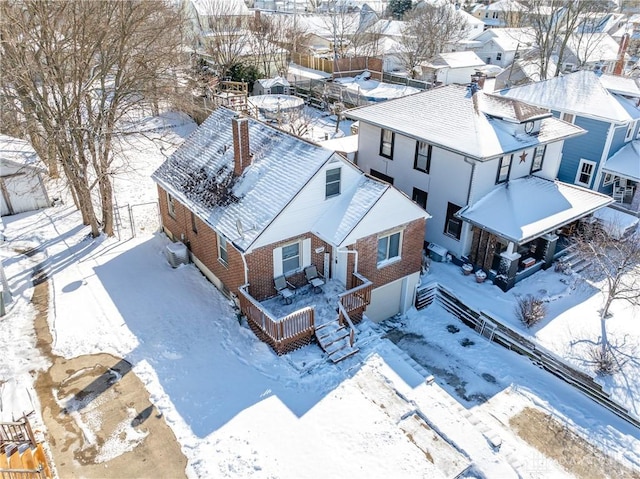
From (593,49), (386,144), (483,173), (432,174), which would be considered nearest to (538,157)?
(483,173)

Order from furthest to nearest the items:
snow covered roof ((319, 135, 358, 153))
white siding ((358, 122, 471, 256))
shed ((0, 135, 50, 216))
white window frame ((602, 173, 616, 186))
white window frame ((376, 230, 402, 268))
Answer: white window frame ((602, 173, 616, 186)) → snow covered roof ((319, 135, 358, 153)) → shed ((0, 135, 50, 216)) → white siding ((358, 122, 471, 256)) → white window frame ((376, 230, 402, 268))

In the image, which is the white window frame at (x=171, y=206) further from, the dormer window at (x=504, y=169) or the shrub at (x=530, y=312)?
the shrub at (x=530, y=312)

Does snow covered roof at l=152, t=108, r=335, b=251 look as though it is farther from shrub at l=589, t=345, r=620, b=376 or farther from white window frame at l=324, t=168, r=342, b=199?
shrub at l=589, t=345, r=620, b=376

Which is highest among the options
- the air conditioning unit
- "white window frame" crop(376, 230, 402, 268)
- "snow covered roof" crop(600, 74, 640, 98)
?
"snow covered roof" crop(600, 74, 640, 98)

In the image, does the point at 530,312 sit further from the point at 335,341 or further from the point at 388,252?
the point at 335,341

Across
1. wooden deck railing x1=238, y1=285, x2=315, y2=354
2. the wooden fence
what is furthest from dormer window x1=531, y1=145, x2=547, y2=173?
wooden deck railing x1=238, y1=285, x2=315, y2=354

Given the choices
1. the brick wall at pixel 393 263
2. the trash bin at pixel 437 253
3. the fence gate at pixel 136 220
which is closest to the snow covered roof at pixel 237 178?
the brick wall at pixel 393 263

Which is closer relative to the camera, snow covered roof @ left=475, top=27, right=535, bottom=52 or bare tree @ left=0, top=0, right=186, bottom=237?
bare tree @ left=0, top=0, right=186, bottom=237

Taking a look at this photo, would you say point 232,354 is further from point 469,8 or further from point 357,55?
point 469,8
